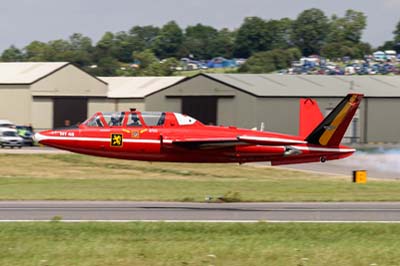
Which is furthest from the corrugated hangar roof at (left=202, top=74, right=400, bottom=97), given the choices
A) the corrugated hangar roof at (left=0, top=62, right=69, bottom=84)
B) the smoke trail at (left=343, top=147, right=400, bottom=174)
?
the smoke trail at (left=343, top=147, right=400, bottom=174)

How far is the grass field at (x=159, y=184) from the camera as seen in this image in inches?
1443

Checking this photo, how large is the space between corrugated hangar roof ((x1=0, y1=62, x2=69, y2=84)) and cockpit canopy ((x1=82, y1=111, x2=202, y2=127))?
69.3 meters

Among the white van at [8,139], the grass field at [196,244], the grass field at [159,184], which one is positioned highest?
the white van at [8,139]

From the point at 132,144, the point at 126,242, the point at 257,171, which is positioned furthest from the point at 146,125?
the point at 257,171

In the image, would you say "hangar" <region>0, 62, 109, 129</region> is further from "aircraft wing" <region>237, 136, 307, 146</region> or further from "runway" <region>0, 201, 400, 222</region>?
"aircraft wing" <region>237, 136, 307, 146</region>

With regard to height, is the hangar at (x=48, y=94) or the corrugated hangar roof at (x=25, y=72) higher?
the corrugated hangar roof at (x=25, y=72)

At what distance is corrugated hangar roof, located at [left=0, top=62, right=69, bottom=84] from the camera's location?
312 ft

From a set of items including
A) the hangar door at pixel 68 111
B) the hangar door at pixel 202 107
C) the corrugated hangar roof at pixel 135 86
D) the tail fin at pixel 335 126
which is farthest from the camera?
the corrugated hangar roof at pixel 135 86

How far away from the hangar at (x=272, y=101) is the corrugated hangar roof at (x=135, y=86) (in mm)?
6138

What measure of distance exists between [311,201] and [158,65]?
164m

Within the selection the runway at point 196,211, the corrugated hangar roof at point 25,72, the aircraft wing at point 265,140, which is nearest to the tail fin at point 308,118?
the aircraft wing at point 265,140

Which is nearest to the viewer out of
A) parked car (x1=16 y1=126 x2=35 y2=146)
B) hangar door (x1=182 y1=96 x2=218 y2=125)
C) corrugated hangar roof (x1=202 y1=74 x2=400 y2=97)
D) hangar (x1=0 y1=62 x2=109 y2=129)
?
parked car (x1=16 y1=126 x2=35 y2=146)

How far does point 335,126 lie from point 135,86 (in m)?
79.8

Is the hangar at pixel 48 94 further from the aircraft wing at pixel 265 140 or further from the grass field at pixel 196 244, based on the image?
the grass field at pixel 196 244
